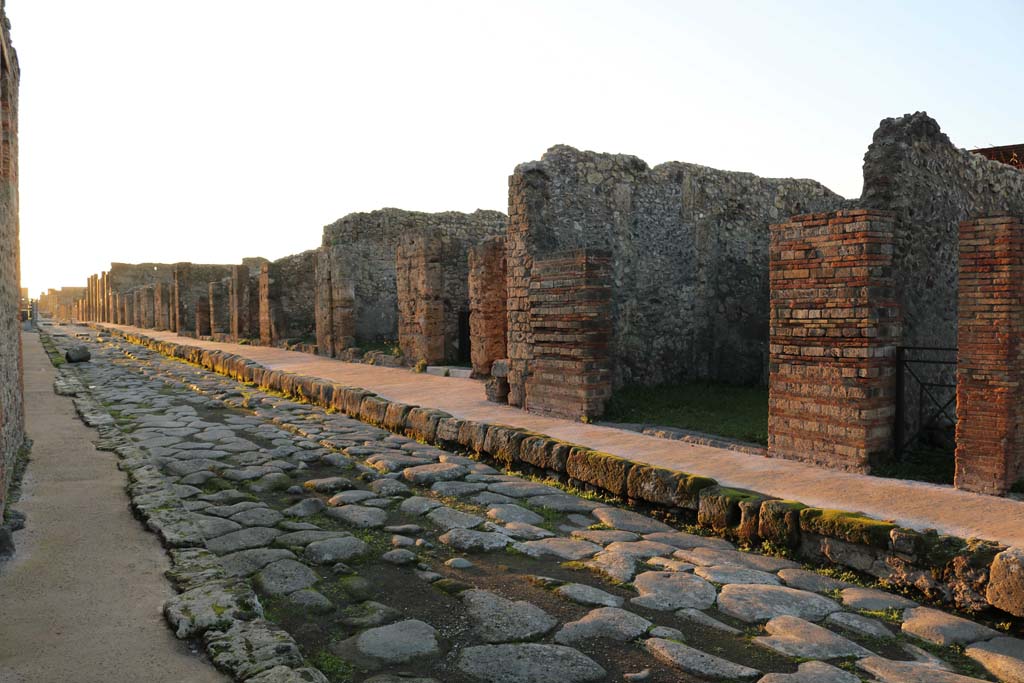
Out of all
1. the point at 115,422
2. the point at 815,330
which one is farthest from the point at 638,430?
the point at 115,422

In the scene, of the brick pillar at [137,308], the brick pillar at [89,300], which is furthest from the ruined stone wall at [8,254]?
the brick pillar at [89,300]

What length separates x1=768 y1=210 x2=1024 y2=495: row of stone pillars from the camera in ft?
15.6

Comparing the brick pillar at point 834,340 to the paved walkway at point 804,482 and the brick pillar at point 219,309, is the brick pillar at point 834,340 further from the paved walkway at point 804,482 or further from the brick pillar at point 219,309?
the brick pillar at point 219,309

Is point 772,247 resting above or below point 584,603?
above

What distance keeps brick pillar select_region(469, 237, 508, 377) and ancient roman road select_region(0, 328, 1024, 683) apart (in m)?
5.24

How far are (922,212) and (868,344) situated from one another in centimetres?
180

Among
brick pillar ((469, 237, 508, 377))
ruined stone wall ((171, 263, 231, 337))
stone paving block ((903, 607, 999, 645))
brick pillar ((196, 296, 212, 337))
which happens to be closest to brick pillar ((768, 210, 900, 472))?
stone paving block ((903, 607, 999, 645))

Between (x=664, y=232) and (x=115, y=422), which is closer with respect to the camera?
(x=115, y=422)

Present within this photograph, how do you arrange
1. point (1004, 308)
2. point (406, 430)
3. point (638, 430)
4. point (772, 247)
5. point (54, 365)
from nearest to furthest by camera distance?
point (1004, 308) < point (772, 247) < point (638, 430) < point (406, 430) < point (54, 365)

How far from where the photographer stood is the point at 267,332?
2078 cm

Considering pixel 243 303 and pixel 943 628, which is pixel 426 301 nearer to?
pixel 943 628

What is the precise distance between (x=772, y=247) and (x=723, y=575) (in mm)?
3068

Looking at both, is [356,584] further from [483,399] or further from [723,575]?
[483,399]

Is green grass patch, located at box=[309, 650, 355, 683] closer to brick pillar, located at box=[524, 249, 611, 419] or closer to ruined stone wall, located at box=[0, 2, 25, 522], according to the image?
ruined stone wall, located at box=[0, 2, 25, 522]
